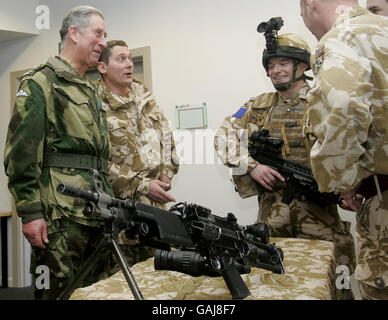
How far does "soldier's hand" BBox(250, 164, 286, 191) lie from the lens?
6.09 ft

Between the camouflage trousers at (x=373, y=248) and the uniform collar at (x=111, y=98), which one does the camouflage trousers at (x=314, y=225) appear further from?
the uniform collar at (x=111, y=98)

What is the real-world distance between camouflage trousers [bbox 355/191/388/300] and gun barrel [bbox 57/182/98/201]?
0.74 m

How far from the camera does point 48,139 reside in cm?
134

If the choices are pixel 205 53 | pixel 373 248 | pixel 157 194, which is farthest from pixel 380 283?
pixel 205 53

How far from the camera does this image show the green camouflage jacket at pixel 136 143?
1804mm

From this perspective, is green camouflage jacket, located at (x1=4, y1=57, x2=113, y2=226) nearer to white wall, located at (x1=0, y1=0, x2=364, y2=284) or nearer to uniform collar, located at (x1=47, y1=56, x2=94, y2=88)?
uniform collar, located at (x1=47, y1=56, x2=94, y2=88)

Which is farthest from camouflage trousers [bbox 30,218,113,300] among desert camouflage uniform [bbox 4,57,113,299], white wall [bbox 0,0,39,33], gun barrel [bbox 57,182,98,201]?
white wall [bbox 0,0,39,33]

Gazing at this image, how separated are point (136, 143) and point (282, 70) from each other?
853 mm

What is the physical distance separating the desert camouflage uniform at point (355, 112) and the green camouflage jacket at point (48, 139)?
823 mm

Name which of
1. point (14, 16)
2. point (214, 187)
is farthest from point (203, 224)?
point (14, 16)

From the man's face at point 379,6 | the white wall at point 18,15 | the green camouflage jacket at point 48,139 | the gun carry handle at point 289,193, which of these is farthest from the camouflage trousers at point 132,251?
the white wall at point 18,15

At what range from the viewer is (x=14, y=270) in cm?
332
